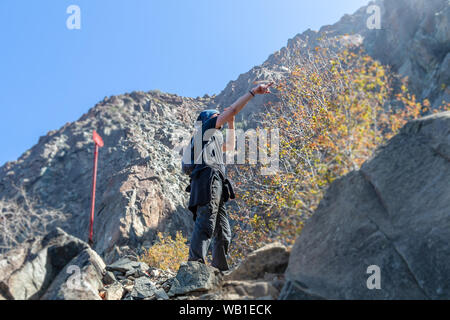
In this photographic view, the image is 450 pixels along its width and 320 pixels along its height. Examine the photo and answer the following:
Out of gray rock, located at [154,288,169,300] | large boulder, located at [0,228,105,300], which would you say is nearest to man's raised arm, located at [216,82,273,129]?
gray rock, located at [154,288,169,300]

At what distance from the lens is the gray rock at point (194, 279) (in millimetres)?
2801

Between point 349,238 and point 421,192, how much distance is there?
2.00ft

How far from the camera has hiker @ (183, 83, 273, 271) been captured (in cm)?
322

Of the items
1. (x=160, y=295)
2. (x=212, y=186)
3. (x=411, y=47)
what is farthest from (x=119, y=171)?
(x=160, y=295)

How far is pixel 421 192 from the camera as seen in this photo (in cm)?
230

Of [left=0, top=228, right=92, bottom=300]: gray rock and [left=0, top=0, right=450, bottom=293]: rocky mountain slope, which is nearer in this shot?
[left=0, top=228, right=92, bottom=300]: gray rock

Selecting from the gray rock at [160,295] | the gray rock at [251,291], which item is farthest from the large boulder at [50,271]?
the gray rock at [251,291]

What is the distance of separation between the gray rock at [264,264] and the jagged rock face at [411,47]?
1794 cm

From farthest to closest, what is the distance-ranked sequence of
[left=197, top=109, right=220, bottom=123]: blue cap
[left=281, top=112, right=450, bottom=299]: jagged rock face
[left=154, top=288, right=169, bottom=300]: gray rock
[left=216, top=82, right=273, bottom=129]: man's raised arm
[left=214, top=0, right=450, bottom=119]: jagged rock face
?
[left=214, top=0, right=450, bottom=119]: jagged rock face < [left=197, top=109, right=220, bottom=123]: blue cap < [left=216, top=82, right=273, bottom=129]: man's raised arm < [left=154, top=288, right=169, bottom=300]: gray rock < [left=281, top=112, right=450, bottom=299]: jagged rock face

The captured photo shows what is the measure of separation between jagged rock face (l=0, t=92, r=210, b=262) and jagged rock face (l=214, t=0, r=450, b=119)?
6.61 m

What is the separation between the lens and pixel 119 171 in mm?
34375

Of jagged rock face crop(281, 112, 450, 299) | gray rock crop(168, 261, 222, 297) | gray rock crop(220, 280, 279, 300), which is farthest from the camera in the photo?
gray rock crop(168, 261, 222, 297)

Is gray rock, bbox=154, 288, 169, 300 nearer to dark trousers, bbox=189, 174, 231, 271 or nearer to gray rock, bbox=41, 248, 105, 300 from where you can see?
dark trousers, bbox=189, 174, 231, 271
